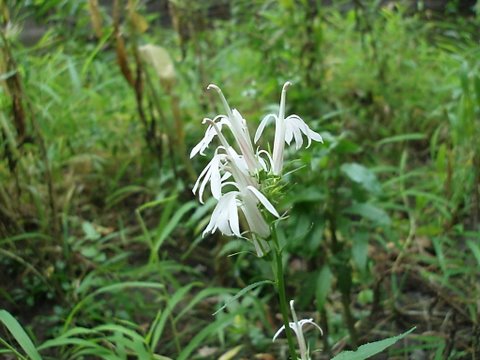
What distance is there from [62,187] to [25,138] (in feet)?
2.45

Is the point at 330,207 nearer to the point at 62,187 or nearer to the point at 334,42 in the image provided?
the point at 62,187

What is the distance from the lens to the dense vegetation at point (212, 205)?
6.09 feet

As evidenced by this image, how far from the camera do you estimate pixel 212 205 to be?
2172 millimetres

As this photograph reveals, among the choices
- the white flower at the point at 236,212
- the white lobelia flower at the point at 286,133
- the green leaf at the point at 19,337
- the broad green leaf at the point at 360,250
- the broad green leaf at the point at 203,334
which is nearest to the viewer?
the white flower at the point at 236,212

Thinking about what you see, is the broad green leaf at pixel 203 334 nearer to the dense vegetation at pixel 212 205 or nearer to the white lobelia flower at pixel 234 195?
the dense vegetation at pixel 212 205

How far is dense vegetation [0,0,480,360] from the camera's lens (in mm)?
1855

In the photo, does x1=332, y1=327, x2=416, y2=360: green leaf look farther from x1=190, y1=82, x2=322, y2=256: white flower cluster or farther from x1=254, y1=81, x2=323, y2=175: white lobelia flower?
x1=254, y1=81, x2=323, y2=175: white lobelia flower

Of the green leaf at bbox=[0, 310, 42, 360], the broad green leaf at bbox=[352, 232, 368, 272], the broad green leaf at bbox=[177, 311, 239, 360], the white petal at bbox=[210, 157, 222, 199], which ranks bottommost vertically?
the broad green leaf at bbox=[177, 311, 239, 360]

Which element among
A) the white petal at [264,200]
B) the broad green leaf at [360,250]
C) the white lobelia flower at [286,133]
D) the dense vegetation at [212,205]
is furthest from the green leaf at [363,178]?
the white petal at [264,200]

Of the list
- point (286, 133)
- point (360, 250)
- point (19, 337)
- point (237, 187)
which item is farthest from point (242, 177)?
point (360, 250)

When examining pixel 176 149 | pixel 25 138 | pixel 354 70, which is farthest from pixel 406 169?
pixel 25 138

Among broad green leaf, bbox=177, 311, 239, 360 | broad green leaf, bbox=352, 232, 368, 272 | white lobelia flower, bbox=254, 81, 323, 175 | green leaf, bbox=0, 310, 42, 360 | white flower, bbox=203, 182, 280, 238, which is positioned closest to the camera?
white flower, bbox=203, 182, 280, 238

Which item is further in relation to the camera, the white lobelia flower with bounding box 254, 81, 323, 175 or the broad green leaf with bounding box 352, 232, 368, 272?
the broad green leaf with bounding box 352, 232, 368, 272

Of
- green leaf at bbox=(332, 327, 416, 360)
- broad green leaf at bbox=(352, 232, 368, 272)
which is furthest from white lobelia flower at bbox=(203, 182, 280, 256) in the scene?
broad green leaf at bbox=(352, 232, 368, 272)
